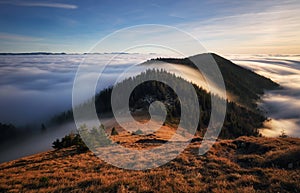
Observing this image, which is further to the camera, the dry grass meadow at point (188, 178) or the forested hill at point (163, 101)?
the forested hill at point (163, 101)

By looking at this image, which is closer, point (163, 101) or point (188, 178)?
point (188, 178)

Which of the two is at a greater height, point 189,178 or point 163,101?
point 163,101

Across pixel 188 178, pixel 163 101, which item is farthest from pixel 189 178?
pixel 163 101

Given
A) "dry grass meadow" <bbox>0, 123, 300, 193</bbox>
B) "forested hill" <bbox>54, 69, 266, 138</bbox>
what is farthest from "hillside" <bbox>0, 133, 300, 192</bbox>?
"forested hill" <bbox>54, 69, 266, 138</bbox>

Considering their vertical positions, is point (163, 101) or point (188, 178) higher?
point (163, 101)

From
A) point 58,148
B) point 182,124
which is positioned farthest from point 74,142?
point 182,124

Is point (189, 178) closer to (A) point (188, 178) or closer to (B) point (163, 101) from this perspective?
(A) point (188, 178)

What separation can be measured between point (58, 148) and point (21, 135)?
182 meters

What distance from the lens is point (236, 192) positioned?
1007 centimetres

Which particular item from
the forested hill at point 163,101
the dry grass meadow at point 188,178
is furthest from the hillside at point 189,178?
the forested hill at point 163,101

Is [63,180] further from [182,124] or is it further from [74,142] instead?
[182,124]

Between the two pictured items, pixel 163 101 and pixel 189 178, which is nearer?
pixel 189 178

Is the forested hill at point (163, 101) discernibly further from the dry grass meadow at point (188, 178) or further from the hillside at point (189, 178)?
the dry grass meadow at point (188, 178)

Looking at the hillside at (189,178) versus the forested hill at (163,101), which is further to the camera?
the forested hill at (163,101)
